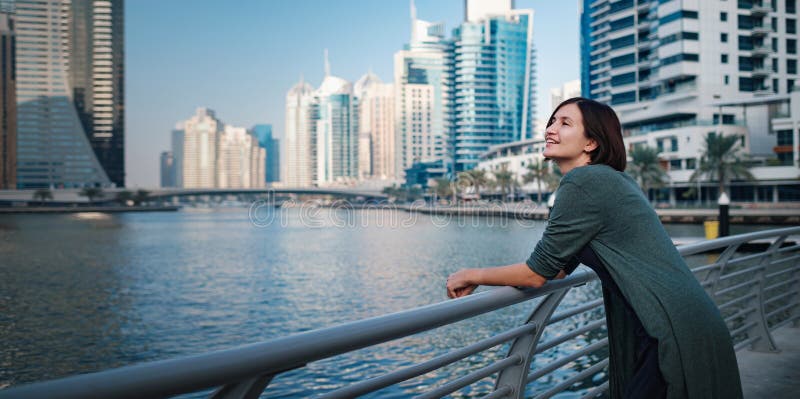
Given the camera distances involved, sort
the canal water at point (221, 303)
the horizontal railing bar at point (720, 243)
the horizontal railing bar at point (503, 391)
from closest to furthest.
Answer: the horizontal railing bar at point (503, 391) < the horizontal railing bar at point (720, 243) < the canal water at point (221, 303)

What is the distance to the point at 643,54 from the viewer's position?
266ft

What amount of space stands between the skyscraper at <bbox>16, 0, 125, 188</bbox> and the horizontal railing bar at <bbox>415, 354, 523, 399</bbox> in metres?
175

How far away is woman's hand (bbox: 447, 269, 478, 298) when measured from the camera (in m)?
2.45

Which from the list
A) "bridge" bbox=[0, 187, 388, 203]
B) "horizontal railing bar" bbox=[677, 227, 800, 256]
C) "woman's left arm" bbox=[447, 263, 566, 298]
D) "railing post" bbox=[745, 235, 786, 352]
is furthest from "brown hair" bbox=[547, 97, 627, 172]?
"bridge" bbox=[0, 187, 388, 203]

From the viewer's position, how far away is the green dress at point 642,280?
1.93m

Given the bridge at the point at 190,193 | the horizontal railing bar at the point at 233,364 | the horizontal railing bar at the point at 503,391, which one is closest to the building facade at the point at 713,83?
the horizontal railing bar at the point at 503,391

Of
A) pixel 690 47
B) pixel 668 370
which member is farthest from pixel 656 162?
pixel 668 370

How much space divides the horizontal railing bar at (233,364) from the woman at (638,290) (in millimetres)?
468

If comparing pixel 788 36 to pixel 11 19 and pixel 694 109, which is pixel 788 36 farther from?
→ pixel 11 19

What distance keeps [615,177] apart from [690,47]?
77.8m

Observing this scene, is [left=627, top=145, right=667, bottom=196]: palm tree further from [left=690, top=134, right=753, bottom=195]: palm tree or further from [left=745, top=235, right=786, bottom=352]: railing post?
[left=745, top=235, right=786, bottom=352]: railing post

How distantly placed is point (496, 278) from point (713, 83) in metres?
78.0

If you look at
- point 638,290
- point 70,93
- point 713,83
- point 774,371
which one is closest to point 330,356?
point 638,290

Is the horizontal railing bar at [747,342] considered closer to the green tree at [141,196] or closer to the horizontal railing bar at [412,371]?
the horizontal railing bar at [412,371]
